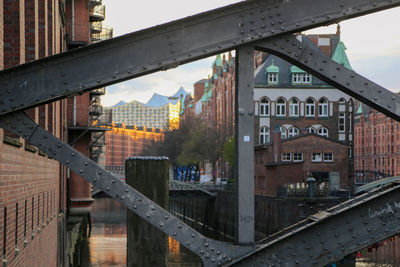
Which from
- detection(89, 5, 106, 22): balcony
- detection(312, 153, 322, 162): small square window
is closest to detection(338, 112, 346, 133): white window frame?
detection(312, 153, 322, 162): small square window

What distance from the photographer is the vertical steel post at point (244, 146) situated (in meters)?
5.05

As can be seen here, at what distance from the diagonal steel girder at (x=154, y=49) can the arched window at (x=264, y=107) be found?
5984cm

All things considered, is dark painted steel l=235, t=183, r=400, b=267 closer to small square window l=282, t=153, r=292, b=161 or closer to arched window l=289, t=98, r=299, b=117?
small square window l=282, t=153, r=292, b=161

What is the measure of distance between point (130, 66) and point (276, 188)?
4434 centimetres

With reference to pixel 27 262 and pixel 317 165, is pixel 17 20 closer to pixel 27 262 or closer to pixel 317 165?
pixel 27 262

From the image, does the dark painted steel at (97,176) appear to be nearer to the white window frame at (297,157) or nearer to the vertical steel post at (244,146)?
the vertical steel post at (244,146)

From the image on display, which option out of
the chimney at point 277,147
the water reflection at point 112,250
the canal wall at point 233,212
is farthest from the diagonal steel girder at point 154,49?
the chimney at point 277,147

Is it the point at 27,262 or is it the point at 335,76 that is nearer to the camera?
the point at 335,76

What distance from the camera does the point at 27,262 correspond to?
8.95 m

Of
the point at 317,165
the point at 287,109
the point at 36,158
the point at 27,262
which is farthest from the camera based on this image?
the point at 287,109

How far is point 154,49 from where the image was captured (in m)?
5.16

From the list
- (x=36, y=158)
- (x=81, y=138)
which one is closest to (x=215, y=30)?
(x=36, y=158)

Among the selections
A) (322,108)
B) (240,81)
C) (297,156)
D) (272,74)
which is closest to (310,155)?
(297,156)

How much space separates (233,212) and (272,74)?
14.6m
